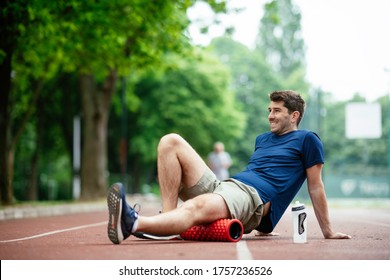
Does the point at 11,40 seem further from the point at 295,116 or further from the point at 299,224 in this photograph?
the point at 299,224

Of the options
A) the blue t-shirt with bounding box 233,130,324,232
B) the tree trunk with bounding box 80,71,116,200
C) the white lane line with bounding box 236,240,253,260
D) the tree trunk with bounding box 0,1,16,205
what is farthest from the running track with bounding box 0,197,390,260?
the tree trunk with bounding box 80,71,116,200

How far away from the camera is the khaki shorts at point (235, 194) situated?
312 inches

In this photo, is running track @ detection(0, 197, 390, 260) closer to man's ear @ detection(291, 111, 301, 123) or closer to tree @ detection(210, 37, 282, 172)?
man's ear @ detection(291, 111, 301, 123)

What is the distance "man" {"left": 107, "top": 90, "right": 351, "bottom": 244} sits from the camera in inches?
305

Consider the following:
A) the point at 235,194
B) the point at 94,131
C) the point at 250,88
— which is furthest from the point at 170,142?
the point at 250,88

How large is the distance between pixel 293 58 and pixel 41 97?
47325mm

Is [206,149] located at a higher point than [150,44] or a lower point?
lower

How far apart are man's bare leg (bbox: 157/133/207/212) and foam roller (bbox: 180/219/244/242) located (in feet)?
1.17

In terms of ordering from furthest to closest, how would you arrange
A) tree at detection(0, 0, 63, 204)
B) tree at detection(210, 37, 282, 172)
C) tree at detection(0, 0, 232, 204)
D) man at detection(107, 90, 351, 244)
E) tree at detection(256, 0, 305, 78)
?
1. tree at detection(256, 0, 305, 78)
2. tree at detection(210, 37, 282, 172)
3. tree at detection(0, 0, 232, 204)
4. tree at detection(0, 0, 63, 204)
5. man at detection(107, 90, 351, 244)

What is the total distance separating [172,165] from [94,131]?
70.2 ft

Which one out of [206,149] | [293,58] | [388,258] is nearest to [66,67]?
[206,149]

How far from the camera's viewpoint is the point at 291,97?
330 inches
